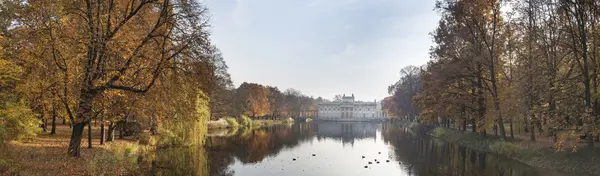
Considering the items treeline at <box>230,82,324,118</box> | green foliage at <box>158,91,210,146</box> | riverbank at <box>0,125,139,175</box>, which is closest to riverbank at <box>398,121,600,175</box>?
riverbank at <box>0,125,139,175</box>

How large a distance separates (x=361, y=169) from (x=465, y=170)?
5.20 metres

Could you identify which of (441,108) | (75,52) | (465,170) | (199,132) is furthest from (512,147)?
(75,52)

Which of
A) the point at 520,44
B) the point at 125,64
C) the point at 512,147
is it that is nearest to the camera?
the point at 125,64

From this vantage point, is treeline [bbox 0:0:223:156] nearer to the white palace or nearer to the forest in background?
the forest in background

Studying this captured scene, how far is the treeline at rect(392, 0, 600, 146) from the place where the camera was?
Answer: 17812 millimetres

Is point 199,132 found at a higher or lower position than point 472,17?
lower

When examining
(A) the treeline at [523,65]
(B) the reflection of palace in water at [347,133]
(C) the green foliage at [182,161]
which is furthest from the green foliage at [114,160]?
(B) the reflection of palace in water at [347,133]

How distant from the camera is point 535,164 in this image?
1959 cm

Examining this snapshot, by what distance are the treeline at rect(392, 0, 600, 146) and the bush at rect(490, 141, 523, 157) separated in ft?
4.66

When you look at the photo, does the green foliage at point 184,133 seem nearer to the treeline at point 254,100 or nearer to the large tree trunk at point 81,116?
the large tree trunk at point 81,116

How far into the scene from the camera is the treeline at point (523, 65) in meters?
17.8

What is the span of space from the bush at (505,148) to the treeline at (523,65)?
4.66ft

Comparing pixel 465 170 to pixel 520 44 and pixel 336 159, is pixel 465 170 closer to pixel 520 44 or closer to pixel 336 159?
pixel 336 159

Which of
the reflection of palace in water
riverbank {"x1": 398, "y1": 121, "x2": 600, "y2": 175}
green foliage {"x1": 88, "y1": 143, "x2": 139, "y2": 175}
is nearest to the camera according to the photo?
green foliage {"x1": 88, "y1": 143, "x2": 139, "y2": 175}
